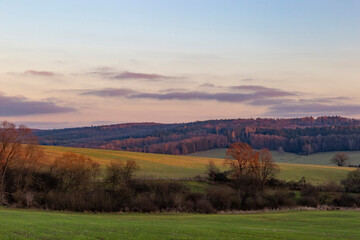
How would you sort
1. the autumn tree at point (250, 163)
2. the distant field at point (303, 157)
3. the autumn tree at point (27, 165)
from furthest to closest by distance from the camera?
the distant field at point (303, 157)
the autumn tree at point (250, 163)
the autumn tree at point (27, 165)

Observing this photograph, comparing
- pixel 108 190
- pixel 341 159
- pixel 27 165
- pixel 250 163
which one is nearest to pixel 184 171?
pixel 250 163

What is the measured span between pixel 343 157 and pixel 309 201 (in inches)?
3136

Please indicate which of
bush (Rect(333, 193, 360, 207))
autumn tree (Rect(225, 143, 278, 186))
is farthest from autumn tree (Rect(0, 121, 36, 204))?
bush (Rect(333, 193, 360, 207))

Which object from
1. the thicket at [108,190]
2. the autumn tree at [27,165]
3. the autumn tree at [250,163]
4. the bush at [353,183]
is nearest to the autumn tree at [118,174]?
the thicket at [108,190]

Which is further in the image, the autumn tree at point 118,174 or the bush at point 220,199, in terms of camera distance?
the autumn tree at point 118,174

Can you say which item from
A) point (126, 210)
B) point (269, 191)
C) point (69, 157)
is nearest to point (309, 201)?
point (269, 191)

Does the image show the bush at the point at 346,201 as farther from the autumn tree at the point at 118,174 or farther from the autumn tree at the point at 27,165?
the autumn tree at the point at 27,165

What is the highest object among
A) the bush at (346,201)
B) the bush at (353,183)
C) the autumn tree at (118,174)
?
the autumn tree at (118,174)

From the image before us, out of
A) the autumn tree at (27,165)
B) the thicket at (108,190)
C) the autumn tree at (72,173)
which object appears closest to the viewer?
the thicket at (108,190)

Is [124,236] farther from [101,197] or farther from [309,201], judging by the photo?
[309,201]

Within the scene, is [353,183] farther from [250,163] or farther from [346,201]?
[250,163]

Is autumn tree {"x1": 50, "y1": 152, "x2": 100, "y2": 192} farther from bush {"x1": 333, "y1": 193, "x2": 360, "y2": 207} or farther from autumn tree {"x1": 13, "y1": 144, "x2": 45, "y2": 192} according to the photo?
bush {"x1": 333, "y1": 193, "x2": 360, "y2": 207}

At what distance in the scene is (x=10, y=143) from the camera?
60.3 meters

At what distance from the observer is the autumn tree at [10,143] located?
59594 millimetres
